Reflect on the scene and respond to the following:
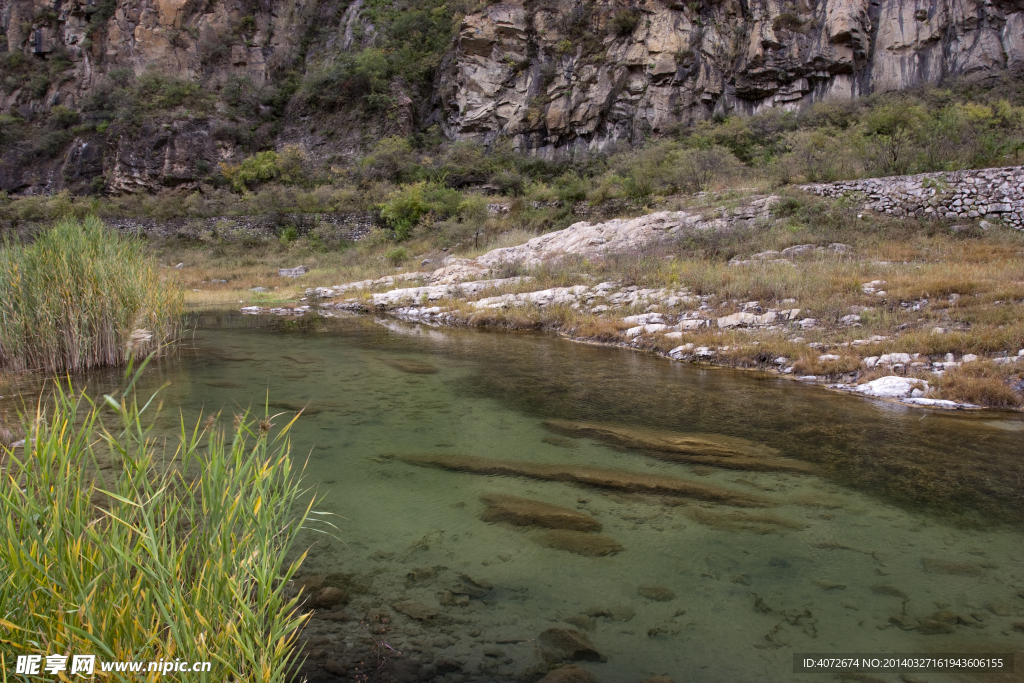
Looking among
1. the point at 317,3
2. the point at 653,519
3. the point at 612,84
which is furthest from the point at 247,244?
the point at 317,3

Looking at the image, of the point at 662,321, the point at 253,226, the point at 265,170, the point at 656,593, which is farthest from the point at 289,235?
the point at 656,593

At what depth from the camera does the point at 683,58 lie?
31844mm

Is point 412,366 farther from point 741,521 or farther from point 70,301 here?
point 741,521

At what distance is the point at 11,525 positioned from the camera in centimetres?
144

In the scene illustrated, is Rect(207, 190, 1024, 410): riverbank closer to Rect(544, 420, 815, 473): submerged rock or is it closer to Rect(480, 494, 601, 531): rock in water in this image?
Rect(544, 420, 815, 473): submerged rock

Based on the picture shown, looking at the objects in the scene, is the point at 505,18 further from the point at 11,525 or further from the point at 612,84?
the point at 11,525

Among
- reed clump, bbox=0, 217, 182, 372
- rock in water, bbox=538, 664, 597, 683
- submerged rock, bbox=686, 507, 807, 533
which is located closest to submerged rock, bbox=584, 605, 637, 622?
rock in water, bbox=538, 664, 597, 683

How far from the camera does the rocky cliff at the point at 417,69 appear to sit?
29047 millimetres

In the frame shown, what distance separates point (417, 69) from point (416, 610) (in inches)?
1758

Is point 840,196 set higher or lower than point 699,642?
higher

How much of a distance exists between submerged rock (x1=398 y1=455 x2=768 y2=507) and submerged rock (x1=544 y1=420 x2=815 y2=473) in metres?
0.44

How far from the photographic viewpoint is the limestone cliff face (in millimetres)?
27781

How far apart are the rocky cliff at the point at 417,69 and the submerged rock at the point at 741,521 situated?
31975 millimetres

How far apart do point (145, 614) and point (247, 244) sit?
96.6 ft
